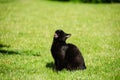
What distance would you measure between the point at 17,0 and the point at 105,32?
18735 mm

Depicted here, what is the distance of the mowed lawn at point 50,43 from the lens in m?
7.73

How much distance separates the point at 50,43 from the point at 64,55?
4.67 meters

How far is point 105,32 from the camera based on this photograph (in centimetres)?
1548

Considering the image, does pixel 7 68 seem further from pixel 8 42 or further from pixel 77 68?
pixel 8 42

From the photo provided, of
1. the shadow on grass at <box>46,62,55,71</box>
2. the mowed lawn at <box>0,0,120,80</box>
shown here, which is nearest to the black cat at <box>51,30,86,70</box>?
the mowed lawn at <box>0,0,120,80</box>

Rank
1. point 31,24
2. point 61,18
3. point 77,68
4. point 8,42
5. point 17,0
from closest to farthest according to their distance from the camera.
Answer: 1. point 77,68
2. point 8,42
3. point 31,24
4. point 61,18
5. point 17,0

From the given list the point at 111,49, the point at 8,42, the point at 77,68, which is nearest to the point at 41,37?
the point at 8,42

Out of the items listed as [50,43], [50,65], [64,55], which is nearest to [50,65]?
[50,65]

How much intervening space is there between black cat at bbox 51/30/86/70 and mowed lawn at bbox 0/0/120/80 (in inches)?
7.5

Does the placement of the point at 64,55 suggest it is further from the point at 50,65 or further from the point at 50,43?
the point at 50,43

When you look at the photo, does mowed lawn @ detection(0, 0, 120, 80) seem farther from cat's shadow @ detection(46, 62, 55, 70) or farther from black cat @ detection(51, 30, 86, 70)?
black cat @ detection(51, 30, 86, 70)

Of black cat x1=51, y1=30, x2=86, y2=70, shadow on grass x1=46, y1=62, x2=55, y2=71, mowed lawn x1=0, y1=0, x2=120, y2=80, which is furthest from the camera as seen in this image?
shadow on grass x1=46, y1=62, x2=55, y2=71

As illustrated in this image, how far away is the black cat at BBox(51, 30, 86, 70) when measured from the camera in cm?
761

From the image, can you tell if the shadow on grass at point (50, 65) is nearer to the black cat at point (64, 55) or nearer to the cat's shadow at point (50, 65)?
the cat's shadow at point (50, 65)
